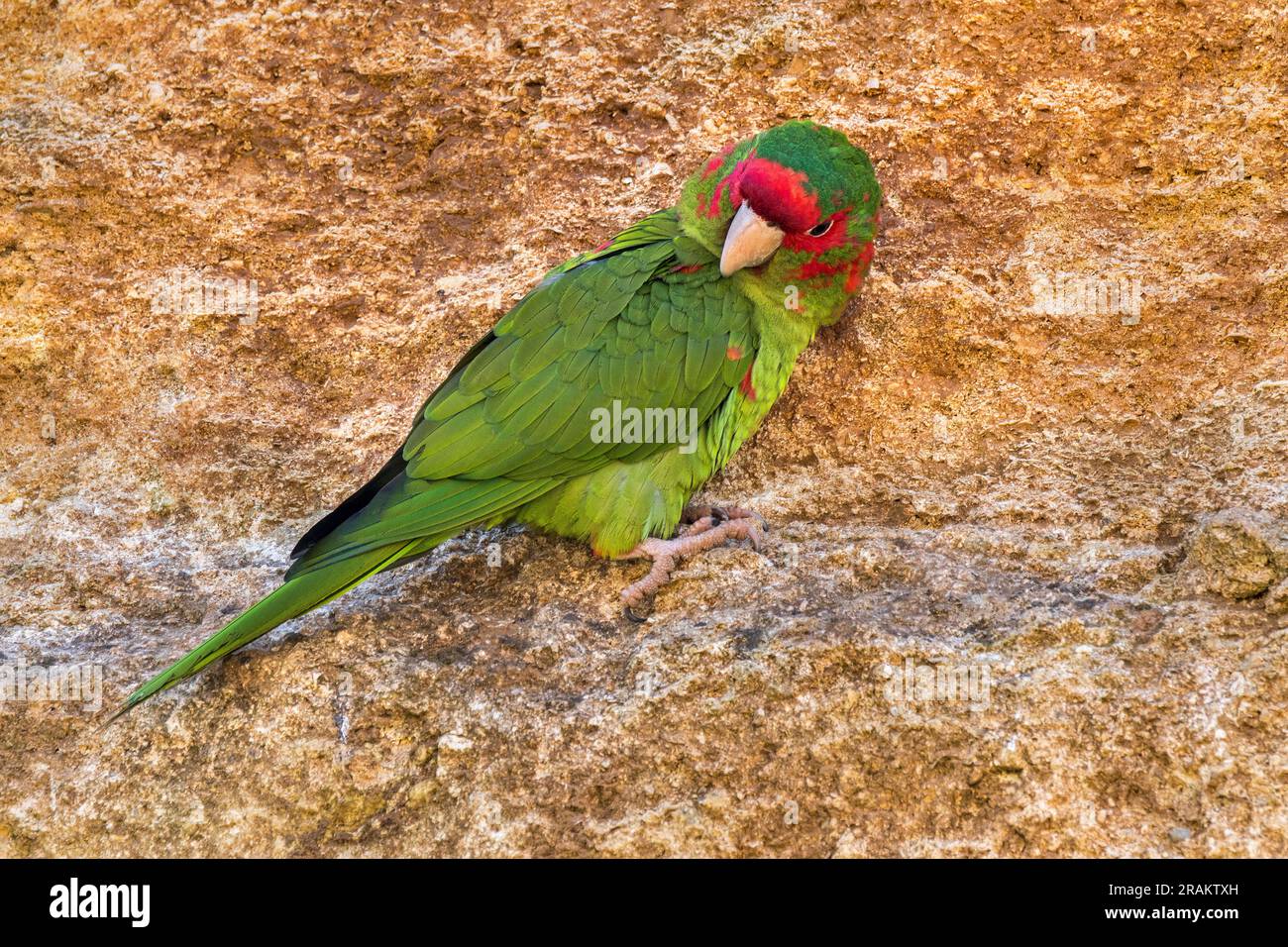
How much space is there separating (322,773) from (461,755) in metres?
0.40

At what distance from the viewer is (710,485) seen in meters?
3.92

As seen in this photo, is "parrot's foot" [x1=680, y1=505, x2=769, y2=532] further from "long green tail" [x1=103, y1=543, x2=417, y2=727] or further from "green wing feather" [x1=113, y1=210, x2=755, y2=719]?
"long green tail" [x1=103, y1=543, x2=417, y2=727]

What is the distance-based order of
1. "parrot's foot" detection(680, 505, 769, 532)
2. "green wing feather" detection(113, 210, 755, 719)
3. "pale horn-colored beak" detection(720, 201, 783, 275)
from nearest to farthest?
"green wing feather" detection(113, 210, 755, 719)
"pale horn-colored beak" detection(720, 201, 783, 275)
"parrot's foot" detection(680, 505, 769, 532)

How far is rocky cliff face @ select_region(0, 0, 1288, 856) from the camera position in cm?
279

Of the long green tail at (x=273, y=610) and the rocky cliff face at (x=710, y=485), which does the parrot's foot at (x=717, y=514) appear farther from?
the long green tail at (x=273, y=610)

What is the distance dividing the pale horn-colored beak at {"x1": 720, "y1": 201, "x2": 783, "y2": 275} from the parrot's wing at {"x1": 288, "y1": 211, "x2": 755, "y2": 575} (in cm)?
16

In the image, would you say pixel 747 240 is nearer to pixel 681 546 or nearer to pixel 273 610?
pixel 681 546

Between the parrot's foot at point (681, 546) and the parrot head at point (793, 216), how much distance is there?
0.75 metres

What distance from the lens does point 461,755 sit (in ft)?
9.55

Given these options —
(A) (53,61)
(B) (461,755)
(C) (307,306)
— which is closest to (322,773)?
(B) (461,755)

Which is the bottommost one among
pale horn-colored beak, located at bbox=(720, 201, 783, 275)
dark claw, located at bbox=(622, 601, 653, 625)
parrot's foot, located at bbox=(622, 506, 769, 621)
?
dark claw, located at bbox=(622, 601, 653, 625)

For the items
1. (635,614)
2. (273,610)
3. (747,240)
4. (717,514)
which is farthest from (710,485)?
(273,610)

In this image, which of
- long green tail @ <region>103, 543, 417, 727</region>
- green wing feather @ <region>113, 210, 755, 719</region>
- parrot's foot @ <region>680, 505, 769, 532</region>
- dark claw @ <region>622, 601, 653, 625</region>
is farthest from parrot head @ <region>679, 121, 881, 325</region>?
long green tail @ <region>103, 543, 417, 727</region>

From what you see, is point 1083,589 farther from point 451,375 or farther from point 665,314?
point 451,375
